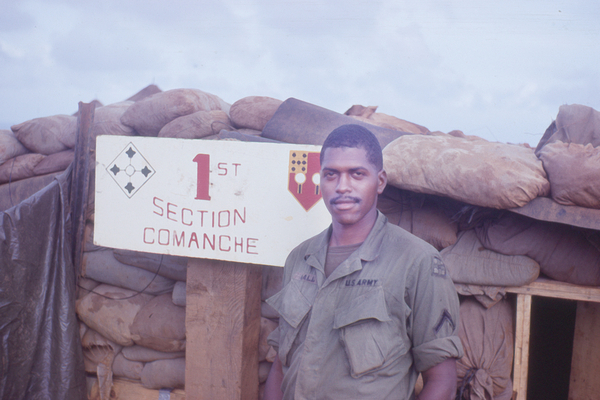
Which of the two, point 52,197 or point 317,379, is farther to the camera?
point 52,197

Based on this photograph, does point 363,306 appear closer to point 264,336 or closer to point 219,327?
point 219,327

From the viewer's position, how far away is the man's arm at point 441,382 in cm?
139

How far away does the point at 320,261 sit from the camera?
1623mm

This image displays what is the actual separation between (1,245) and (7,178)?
3.91 feet

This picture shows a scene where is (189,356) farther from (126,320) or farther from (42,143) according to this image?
(42,143)

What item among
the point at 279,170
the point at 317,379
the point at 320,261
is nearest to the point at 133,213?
the point at 279,170

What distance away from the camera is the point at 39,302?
3002mm

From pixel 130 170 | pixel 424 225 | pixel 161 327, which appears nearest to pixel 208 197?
pixel 130 170

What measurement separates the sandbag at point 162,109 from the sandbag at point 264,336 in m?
1.88

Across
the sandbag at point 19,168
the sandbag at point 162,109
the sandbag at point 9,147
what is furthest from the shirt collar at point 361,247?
the sandbag at point 9,147

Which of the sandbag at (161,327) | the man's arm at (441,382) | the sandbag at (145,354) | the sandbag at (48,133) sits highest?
the sandbag at (48,133)

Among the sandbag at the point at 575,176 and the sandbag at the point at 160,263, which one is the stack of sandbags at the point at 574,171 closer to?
the sandbag at the point at 575,176

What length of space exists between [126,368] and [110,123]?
2122mm

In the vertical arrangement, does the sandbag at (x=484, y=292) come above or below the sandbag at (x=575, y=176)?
below
